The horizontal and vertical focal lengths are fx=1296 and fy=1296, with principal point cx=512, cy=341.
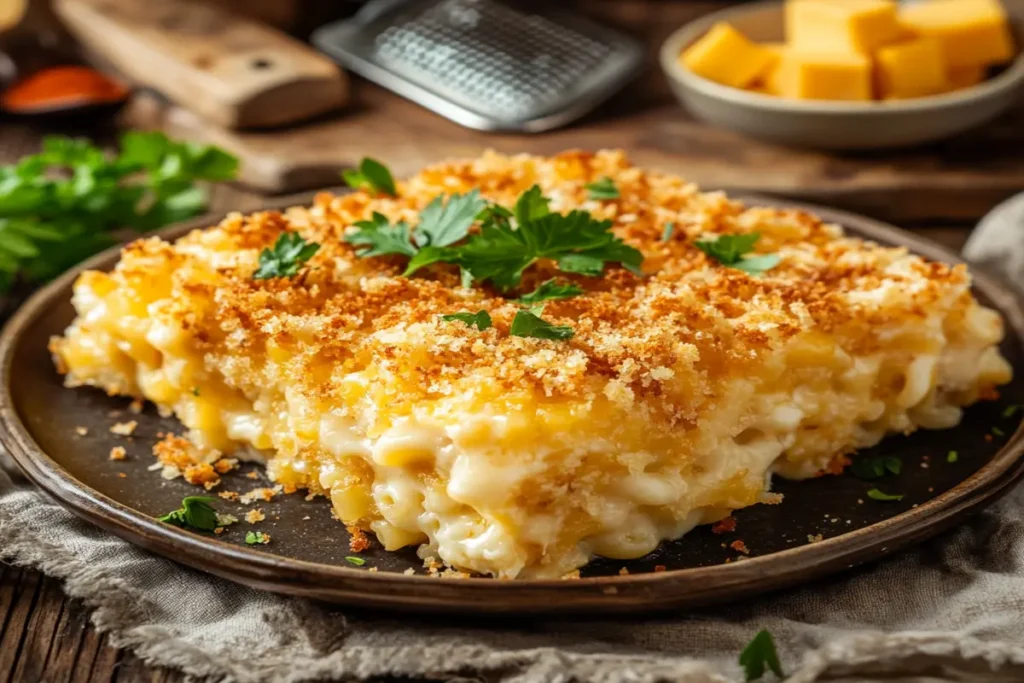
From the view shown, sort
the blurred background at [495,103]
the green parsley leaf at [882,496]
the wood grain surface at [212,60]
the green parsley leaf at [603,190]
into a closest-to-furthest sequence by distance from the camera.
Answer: the green parsley leaf at [882,496] → the green parsley leaf at [603,190] → the blurred background at [495,103] → the wood grain surface at [212,60]

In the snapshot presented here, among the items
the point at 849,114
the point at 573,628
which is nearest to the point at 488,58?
the point at 849,114

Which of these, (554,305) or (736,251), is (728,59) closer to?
(736,251)

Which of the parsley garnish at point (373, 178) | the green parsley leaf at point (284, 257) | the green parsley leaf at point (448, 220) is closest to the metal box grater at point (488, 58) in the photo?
the parsley garnish at point (373, 178)

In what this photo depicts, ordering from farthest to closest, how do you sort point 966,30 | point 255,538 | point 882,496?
point 966,30 → point 882,496 → point 255,538

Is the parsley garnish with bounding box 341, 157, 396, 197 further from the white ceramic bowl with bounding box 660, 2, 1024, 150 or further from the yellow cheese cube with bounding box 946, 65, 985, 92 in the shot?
the yellow cheese cube with bounding box 946, 65, 985, 92

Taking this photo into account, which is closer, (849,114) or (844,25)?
(849,114)

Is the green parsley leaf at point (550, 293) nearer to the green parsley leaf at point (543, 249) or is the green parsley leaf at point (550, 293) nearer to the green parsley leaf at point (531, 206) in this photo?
the green parsley leaf at point (543, 249)
